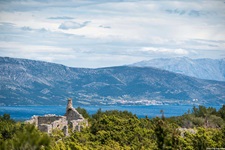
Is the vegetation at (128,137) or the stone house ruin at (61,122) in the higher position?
the stone house ruin at (61,122)

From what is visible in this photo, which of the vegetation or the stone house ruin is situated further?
the stone house ruin

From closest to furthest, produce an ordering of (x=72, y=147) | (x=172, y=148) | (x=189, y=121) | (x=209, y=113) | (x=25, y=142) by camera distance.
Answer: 1. (x=25, y=142)
2. (x=172, y=148)
3. (x=72, y=147)
4. (x=189, y=121)
5. (x=209, y=113)

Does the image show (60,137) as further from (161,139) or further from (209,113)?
(209,113)

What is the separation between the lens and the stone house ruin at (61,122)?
57.2m

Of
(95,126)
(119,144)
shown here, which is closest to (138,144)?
(119,144)

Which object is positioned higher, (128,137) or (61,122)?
(61,122)

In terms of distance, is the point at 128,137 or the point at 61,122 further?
the point at 61,122

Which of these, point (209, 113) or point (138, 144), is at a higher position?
point (209, 113)

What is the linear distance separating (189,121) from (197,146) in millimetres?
34870

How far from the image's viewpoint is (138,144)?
2218 inches

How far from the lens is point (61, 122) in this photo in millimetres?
60344

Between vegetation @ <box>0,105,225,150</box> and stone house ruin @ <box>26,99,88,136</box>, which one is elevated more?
stone house ruin @ <box>26,99,88,136</box>

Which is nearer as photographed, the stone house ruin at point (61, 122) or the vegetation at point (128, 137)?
the vegetation at point (128, 137)

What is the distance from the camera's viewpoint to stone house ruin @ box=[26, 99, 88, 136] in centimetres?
5725
